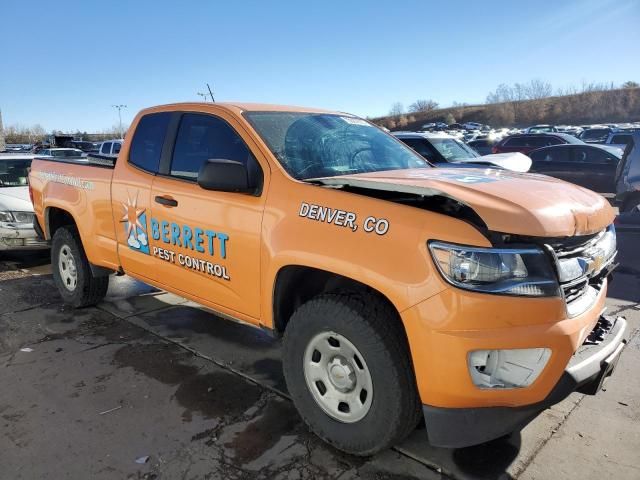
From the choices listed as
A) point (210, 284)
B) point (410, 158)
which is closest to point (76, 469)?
point (210, 284)

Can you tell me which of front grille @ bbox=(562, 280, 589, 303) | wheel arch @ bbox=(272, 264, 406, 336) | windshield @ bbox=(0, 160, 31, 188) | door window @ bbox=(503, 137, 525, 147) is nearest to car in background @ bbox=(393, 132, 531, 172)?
windshield @ bbox=(0, 160, 31, 188)

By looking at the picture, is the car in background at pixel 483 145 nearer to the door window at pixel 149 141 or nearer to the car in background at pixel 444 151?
the car in background at pixel 444 151

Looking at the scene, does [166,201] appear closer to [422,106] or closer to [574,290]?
[574,290]

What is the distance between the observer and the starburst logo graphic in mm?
3877

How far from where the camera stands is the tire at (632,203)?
8484 millimetres

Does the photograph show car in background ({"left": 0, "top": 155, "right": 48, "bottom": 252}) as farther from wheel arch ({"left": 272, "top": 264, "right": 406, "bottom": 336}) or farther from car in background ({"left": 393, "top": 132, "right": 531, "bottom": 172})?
car in background ({"left": 393, "top": 132, "right": 531, "bottom": 172})

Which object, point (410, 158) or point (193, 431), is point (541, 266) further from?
point (193, 431)

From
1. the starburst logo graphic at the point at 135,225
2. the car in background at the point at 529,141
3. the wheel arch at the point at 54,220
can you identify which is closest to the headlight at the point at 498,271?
the starburst logo graphic at the point at 135,225

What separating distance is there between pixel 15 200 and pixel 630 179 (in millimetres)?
9680

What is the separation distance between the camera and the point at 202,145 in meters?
3.56

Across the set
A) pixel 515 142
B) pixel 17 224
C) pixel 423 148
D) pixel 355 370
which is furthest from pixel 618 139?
pixel 355 370

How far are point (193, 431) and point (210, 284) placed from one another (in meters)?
0.93

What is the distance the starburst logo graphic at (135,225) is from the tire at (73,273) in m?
1.10

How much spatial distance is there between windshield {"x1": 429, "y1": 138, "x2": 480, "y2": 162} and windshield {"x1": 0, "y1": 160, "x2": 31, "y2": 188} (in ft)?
23.5
